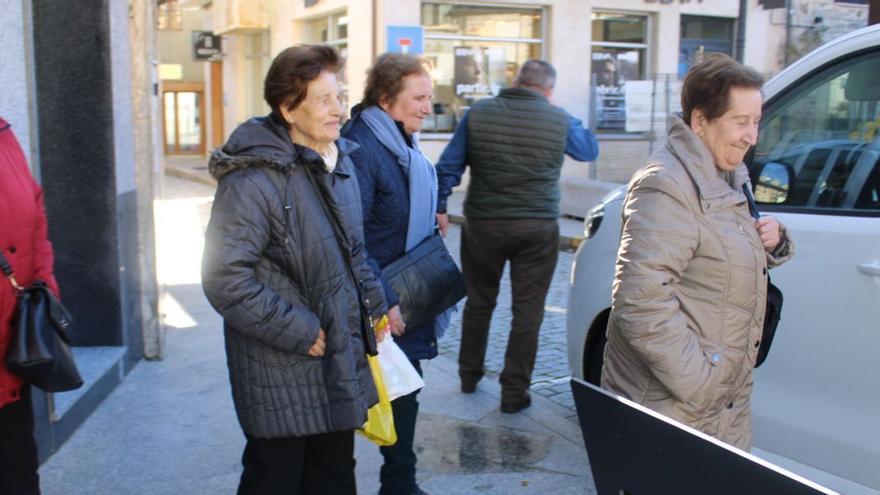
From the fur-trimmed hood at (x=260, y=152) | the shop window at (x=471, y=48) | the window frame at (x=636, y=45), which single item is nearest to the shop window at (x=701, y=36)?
the window frame at (x=636, y=45)

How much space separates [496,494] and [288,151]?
6.55 feet

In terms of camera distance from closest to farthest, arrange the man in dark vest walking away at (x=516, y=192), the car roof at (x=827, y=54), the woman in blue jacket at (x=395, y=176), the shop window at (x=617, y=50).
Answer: the car roof at (x=827, y=54)
the woman in blue jacket at (x=395, y=176)
the man in dark vest walking away at (x=516, y=192)
the shop window at (x=617, y=50)

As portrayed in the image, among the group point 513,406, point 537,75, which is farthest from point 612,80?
point 513,406

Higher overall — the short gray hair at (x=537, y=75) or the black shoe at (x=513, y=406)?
the short gray hair at (x=537, y=75)

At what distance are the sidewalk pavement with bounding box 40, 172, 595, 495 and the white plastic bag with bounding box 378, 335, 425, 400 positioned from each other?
98cm

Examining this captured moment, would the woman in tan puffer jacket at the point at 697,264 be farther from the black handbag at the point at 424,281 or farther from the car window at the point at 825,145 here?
the black handbag at the point at 424,281

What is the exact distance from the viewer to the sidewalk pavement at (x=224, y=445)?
421 cm

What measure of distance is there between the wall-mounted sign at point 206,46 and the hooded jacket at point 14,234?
24.1 metres

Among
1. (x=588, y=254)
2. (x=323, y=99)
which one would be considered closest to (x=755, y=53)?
(x=588, y=254)

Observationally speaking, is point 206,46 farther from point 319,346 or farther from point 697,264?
point 697,264

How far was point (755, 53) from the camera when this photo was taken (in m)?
19.5

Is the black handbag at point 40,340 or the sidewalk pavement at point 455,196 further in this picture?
Result: the sidewalk pavement at point 455,196

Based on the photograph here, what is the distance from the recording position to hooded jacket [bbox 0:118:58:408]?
8.95ft

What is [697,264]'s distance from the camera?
2484 millimetres
